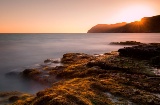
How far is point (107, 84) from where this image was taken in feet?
39.6

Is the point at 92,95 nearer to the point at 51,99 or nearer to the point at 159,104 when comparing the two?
the point at 51,99

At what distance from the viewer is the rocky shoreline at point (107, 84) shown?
8.83 m

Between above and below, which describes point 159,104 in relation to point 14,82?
above

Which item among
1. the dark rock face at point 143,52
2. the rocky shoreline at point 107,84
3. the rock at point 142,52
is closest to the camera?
the rocky shoreline at point 107,84

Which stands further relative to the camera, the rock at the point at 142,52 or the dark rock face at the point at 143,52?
the rock at the point at 142,52

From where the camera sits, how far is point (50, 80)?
62.3 feet

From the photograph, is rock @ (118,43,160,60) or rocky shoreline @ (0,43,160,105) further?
rock @ (118,43,160,60)

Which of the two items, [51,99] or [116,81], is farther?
[116,81]

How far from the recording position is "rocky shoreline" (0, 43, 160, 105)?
8.83 meters

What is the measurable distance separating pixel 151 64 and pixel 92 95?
37.5 ft

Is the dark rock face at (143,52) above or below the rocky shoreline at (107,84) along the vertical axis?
above

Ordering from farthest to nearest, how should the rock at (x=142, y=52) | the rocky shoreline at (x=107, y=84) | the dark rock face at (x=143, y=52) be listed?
the rock at (x=142, y=52)
the dark rock face at (x=143, y=52)
the rocky shoreline at (x=107, y=84)

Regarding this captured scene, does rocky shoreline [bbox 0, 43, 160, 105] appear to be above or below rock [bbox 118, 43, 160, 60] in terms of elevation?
below

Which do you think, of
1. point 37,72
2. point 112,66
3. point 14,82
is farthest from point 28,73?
point 112,66
